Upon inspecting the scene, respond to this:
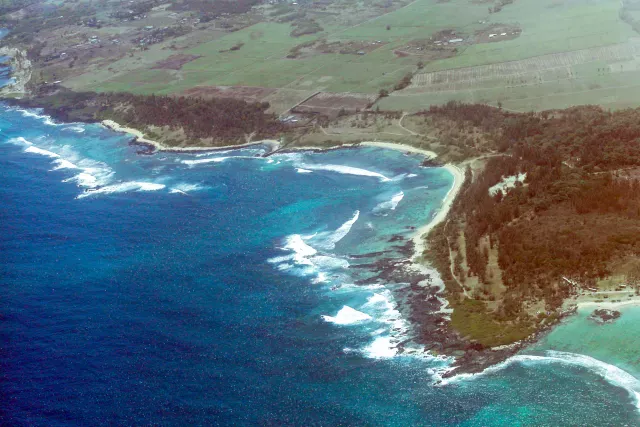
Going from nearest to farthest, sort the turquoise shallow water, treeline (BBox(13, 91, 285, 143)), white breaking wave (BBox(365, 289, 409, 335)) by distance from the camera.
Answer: the turquoise shallow water < white breaking wave (BBox(365, 289, 409, 335)) < treeline (BBox(13, 91, 285, 143))

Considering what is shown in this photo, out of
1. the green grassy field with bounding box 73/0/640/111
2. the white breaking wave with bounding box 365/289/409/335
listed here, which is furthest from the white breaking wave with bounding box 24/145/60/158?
the white breaking wave with bounding box 365/289/409/335

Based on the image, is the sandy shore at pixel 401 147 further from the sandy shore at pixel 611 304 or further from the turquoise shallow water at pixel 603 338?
the turquoise shallow water at pixel 603 338

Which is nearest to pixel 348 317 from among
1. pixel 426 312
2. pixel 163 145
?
pixel 426 312

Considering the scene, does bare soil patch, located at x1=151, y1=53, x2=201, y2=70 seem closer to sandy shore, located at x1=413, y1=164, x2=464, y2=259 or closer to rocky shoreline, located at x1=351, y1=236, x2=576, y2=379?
sandy shore, located at x1=413, y1=164, x2=464, y2=259

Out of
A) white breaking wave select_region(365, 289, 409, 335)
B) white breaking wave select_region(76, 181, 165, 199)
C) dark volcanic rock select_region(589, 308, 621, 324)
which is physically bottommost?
dark volcanic rock select_region(589, 308, 621, 324)

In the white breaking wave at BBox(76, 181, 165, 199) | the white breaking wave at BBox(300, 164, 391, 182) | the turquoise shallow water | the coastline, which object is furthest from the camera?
the coastline

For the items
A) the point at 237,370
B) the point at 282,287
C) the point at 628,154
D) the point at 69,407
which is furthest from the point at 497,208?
the point at 69,407

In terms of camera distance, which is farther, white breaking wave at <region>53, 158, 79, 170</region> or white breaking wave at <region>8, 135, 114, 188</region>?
white breaking wave at <region>53, 158, 79, 170</region>
